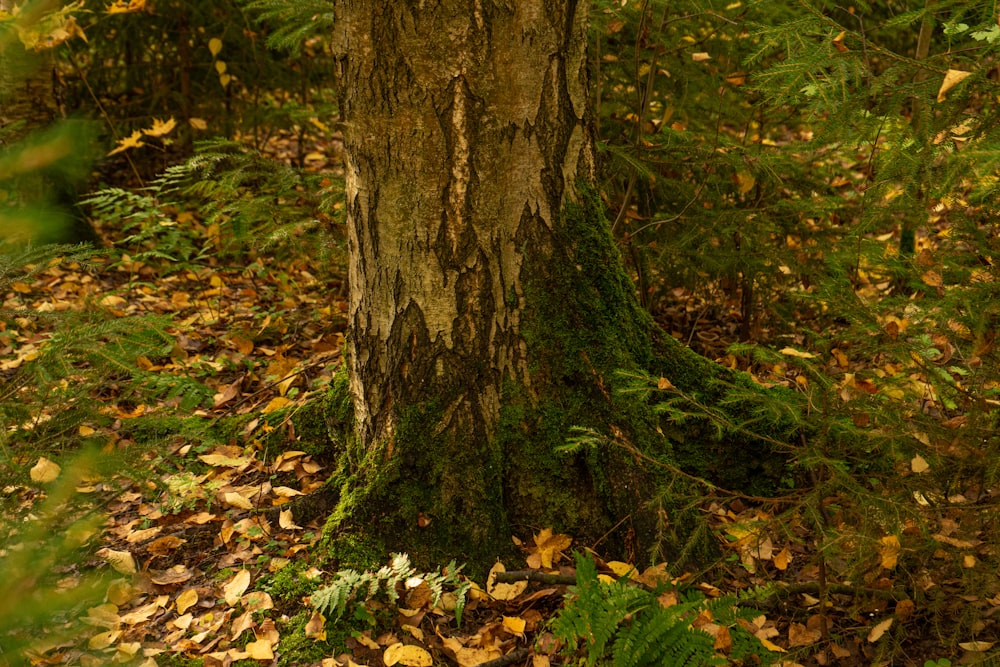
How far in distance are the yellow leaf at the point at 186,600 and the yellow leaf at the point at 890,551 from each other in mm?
2554

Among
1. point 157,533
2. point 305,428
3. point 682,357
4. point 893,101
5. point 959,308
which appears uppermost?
point 893,101

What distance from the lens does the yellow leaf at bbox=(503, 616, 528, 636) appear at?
2779mm

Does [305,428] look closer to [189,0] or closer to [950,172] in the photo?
[950,172]

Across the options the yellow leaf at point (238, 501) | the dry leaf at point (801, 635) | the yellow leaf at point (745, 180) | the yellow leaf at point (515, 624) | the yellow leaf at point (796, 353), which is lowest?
the dry leaf at point (801, 635)

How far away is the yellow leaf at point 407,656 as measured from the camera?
104 inches

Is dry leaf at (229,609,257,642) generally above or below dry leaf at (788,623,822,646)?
above

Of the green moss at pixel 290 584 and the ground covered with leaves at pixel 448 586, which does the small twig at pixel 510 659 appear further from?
the green moss at pixel 290 584

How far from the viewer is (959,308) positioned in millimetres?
2840

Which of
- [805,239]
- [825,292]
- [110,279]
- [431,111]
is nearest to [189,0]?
[110,279]

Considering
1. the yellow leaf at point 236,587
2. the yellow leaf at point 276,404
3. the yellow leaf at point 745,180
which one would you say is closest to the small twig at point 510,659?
the yellow leaf at point 236,587

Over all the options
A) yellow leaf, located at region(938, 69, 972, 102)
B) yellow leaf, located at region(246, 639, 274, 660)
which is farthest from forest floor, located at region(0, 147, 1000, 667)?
yellow leaf, located at region(938, 69, 972, 102)

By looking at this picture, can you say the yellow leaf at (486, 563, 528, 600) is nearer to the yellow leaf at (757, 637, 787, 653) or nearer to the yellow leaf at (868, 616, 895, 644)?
the yellow leaf at (757, 637, 787, 653)

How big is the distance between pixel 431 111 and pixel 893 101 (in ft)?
5.34

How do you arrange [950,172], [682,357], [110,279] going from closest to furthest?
[950,172]
[682,357]
[110,279]
